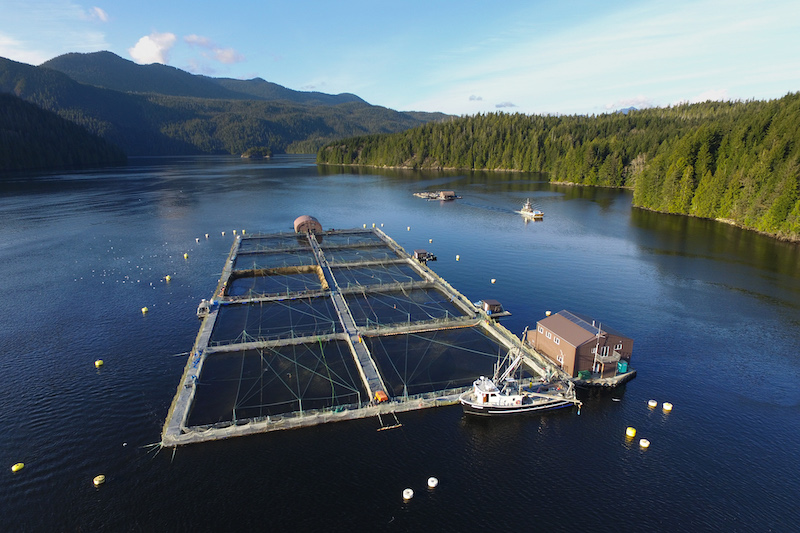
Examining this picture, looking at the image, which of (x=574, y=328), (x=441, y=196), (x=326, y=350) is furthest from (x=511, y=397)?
(x=441, y=196)

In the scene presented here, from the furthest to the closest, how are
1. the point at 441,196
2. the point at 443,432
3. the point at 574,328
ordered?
1. the point at 441,196
2. the point at 574,328
3. the point at 443,432

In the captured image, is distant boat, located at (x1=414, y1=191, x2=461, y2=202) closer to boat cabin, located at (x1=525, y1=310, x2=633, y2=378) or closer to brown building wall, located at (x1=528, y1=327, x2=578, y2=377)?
brown building wall, located at (x1=528, y1=327, x2=578, y2=377)

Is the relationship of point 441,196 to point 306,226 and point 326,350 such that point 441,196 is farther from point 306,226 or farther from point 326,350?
point 326,350

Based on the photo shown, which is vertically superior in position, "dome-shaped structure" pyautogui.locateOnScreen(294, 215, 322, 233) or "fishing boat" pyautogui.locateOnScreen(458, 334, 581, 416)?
"dome-shaped structure" pyautogui.locateOnScreen(294, 215, 322, 233)

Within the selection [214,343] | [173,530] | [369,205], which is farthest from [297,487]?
[369,205]

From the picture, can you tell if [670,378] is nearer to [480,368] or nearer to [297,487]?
[480,368]

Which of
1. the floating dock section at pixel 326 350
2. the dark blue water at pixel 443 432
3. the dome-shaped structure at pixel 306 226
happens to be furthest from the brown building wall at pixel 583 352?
the dome-shaped structure at pixel 306 226

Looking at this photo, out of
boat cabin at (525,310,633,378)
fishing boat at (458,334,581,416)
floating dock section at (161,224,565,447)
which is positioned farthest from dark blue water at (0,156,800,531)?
boat cabin at (525,310,633,378)
